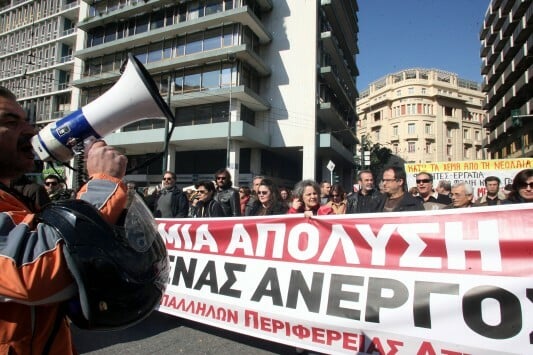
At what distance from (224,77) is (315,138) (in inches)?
298

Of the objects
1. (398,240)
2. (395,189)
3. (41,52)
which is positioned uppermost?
(41,52)

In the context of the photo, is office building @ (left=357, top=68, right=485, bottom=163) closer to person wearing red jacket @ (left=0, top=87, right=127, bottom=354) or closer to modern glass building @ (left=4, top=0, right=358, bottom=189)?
modern glass building @ (left=4, top=0, right=358, bottom=189)

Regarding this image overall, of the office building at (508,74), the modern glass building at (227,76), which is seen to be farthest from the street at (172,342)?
the office building at (508,74)

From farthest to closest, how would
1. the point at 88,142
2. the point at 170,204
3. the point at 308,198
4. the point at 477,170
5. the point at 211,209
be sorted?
the point at 477,170
the point at 170,204
the point at 211,209
the point at 308,198
the point at 88,142

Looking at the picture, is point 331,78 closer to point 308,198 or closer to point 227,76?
point 227,76

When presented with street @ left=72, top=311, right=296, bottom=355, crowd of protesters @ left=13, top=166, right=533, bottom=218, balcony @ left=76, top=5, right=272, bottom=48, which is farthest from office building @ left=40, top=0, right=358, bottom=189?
street @ left=72, top=311, right=296, bottom=355

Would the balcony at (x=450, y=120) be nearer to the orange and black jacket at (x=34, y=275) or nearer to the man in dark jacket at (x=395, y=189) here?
the man in dark jacket at (x=395, y=189)

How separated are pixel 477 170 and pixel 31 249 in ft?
50.3

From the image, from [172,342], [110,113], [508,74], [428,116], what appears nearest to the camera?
[110,113]

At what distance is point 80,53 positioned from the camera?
30.5 meters

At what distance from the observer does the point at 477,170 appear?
13.6 m

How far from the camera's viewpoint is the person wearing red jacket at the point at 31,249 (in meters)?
0.85

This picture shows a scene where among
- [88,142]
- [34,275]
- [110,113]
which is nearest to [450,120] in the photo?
[110,113]

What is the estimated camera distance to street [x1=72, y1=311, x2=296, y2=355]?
3.45 m
